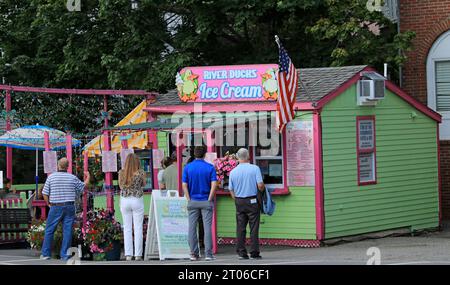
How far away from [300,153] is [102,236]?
184 inches

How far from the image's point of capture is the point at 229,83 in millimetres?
20984

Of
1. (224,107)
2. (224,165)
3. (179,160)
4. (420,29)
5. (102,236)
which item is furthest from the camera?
(420,29)

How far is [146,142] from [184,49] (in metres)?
4.99

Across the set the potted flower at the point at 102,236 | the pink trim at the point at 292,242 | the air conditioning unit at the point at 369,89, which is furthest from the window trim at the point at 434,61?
the potted flower at the point at 102,236

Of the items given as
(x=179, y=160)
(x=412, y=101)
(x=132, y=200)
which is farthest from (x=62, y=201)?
(x=412, y=101)

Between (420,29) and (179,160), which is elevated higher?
(420,29)

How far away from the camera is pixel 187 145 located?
2139 centimetres

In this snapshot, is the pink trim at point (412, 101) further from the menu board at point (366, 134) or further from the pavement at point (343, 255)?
the pavement at point (343, 255)

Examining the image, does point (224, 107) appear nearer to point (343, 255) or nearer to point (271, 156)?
point (271, 156)

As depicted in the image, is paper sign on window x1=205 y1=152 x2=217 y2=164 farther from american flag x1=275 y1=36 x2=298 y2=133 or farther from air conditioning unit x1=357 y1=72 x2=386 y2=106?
air conditioning unit x1=357 y1=72 x2=386 y2=106

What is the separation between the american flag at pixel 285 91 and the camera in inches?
759

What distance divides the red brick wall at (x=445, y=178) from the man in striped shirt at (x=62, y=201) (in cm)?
1187
